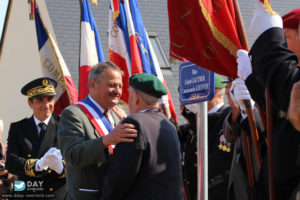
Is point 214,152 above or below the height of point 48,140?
below

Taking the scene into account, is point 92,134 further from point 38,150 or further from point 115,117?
point 38,150

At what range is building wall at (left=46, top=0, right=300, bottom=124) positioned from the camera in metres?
14.9

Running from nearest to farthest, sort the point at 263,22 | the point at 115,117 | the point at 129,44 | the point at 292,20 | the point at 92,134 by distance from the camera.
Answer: the point at 263,22
the point at 292,20
the point at 92,134
the point at 115,117
the point at 129,44

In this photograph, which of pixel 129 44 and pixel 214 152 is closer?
pixel 214 152

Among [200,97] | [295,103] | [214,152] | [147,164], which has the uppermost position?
[295,103]

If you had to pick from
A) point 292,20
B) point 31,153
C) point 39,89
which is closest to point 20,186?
point 31,153

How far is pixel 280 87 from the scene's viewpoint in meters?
1.92

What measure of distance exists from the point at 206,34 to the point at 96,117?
1037mm

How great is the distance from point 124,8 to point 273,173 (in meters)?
4.54

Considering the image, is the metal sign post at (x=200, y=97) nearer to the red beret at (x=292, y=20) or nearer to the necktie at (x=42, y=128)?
the red beret at (x=292, y=20)

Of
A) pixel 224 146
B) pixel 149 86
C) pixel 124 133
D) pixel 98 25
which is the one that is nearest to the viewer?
pixel 124 133

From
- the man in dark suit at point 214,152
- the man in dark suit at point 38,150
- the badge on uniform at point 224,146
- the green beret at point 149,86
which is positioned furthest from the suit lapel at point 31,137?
the green beret at point 149,86

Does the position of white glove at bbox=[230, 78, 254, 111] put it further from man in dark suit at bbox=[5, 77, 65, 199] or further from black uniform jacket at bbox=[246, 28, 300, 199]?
man in dark suit at bbox=[5, 77, 65, 199]

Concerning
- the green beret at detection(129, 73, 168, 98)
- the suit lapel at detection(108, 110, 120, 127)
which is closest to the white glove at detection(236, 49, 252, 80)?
the green beret at detection(129, 73, 168, 98)
